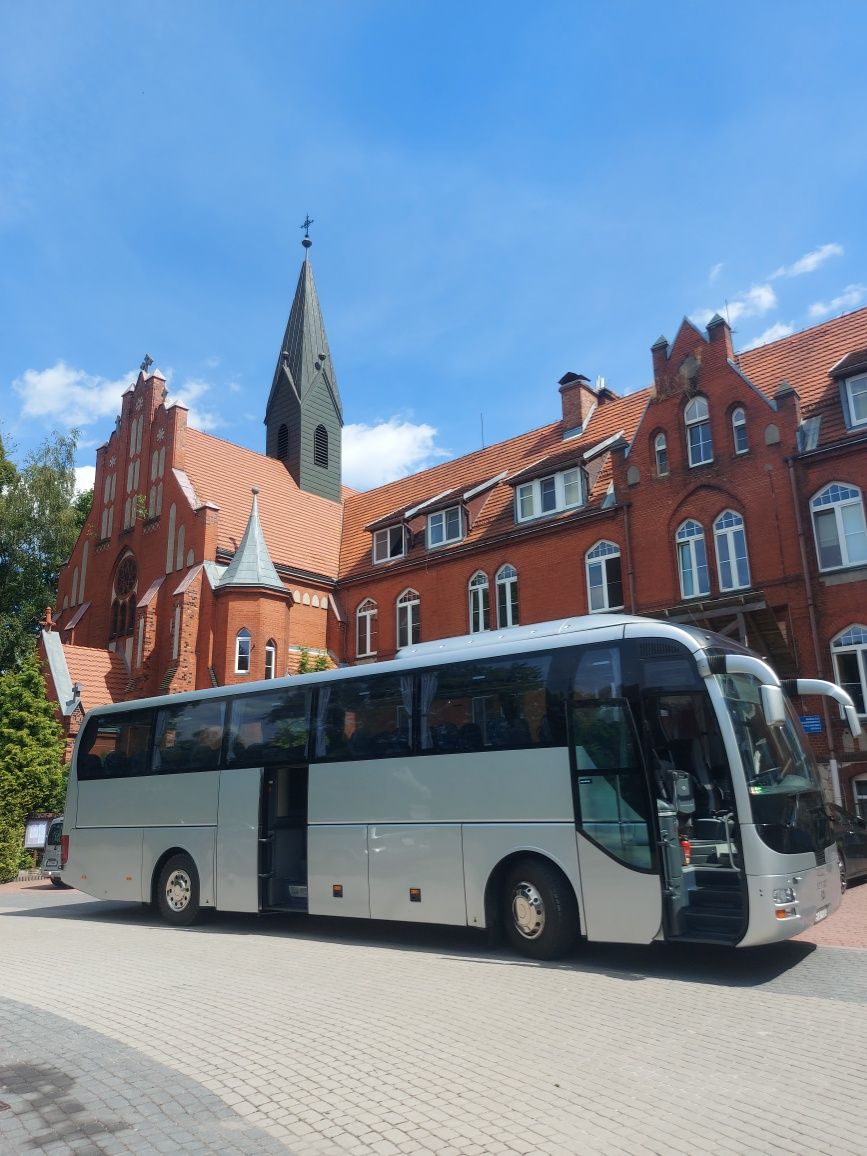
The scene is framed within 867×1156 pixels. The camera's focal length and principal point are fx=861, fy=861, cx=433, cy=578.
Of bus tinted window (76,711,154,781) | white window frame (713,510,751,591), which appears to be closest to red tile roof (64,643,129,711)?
bus tinted window (76,711,154,781)

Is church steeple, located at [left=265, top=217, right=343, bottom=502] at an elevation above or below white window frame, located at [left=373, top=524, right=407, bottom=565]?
above

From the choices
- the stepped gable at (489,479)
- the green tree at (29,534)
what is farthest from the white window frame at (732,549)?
the green tree at (29,534)

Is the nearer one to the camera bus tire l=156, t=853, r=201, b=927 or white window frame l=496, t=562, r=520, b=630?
bus tire l=156, t=853, r=201, b=927

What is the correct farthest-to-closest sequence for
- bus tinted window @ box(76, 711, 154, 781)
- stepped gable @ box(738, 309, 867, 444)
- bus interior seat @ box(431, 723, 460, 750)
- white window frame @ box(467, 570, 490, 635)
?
white window frame @ box(467, 570, 490, 635)
stepped gable @ box(738, 309, 867, 444)
bus tinted window @ box(76, 711, 154, 781)
bus interior seat @ box(431, 723, 460, 750)

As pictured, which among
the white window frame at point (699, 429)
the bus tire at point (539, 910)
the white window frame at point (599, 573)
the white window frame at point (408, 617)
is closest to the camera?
the bus tire at point (539, 910)

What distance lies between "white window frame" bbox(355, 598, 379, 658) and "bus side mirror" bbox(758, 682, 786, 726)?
22119mm

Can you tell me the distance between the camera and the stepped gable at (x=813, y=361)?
818 inches

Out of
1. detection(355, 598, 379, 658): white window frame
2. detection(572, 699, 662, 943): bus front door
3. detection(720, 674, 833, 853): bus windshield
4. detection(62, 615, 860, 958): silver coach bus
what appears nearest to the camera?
Answer: detection(720, 674, 833, 853): bus windshield

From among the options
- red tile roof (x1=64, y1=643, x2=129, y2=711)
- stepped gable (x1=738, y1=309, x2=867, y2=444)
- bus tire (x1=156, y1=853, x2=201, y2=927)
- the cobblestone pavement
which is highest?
stepped gable (x1=738, y1=309, x2=867, y2=444)

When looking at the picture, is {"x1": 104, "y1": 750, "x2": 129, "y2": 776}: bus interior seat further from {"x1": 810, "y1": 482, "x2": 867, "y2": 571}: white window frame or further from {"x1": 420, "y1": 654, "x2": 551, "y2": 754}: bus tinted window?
{"x1": 810, "y1": 482, "x2": 867, "y2": 571}: white window frame

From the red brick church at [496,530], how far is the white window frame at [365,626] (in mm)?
98

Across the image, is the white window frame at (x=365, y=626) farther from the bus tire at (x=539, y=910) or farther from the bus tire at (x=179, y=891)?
the bus tire at (x=539, y=910)

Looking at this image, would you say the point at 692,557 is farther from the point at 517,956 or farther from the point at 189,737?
the point at 517,956

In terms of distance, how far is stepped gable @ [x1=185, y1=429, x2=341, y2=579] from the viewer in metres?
31.0
